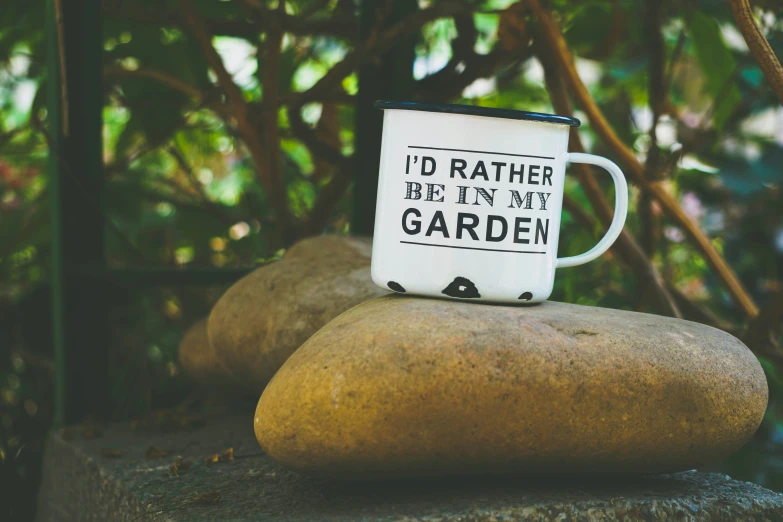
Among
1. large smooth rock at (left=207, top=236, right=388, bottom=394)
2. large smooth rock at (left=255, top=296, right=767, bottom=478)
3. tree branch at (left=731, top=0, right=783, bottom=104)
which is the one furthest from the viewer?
large smooth rock at (left=207, top=236, right=388, bottom=394)

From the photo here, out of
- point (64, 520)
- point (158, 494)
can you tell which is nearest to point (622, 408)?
point (158, 494)

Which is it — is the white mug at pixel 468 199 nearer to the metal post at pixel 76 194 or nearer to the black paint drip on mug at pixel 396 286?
the black paint drip on mug at pixel 396 286

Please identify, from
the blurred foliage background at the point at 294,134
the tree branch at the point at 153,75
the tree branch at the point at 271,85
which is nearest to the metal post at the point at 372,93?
the blurred foliage background at the point at 294,134

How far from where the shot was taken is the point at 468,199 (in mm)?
917

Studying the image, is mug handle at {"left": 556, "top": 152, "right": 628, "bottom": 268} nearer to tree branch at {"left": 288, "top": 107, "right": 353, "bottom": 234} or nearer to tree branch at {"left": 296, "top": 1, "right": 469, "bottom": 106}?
tree branch at {"left": 296, "top": 1, "right": 469, "bottom": 106}

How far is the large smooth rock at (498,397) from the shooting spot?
0.85 meters

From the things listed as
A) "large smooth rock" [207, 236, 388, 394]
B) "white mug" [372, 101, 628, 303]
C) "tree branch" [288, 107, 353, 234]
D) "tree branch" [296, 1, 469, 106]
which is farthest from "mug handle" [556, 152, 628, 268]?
"tree branch" [288, 107, 353, 234]

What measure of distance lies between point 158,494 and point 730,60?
1224 millimetres

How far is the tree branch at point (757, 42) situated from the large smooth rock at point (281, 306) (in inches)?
22.0

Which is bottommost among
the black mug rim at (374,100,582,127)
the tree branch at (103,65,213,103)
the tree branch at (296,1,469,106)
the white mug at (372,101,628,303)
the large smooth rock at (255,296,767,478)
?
the large smooth rock at (255,296,767,478)

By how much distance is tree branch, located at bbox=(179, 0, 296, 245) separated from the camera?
1443 mm

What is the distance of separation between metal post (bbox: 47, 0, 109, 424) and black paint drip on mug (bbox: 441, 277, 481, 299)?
0.63 m

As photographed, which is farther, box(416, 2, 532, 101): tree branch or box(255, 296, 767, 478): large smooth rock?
box(416, 2, 532, 101): tree branch

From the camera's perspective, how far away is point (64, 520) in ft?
4.01
